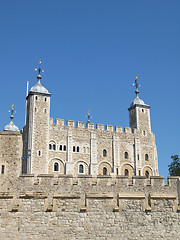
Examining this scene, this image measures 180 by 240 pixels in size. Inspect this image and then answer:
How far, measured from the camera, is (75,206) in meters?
9.58

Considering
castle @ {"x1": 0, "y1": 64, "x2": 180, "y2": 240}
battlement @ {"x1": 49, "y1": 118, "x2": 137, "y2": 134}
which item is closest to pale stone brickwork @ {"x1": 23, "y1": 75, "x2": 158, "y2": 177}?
battlement @ {"x1": 49, "y1": 118, "x2": 137, "y2": 134}

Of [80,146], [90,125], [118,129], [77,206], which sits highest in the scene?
[90,125]

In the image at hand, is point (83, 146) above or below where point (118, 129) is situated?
below

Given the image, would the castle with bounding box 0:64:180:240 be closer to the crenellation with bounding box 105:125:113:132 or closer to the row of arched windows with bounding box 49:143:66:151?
the row of arched windows with bounding box 49:143:66:151

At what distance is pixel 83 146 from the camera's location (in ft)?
147

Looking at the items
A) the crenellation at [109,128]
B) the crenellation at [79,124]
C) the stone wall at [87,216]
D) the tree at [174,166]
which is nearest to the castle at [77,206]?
the stone wall at [87,216]

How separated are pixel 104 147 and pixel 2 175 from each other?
116ft

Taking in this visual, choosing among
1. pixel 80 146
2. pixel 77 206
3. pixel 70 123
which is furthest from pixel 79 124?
pixel 77 206

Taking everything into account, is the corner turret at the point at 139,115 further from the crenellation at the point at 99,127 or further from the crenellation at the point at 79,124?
the crenellation at the point at 79,124

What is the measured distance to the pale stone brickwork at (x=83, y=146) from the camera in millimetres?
41219

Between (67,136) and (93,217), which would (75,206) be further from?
(67,136)

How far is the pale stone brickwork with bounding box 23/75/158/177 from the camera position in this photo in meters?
41.2

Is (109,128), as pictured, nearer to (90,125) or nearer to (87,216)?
(90,125)

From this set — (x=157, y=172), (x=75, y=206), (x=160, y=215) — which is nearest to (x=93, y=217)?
(x=75, y=206)
